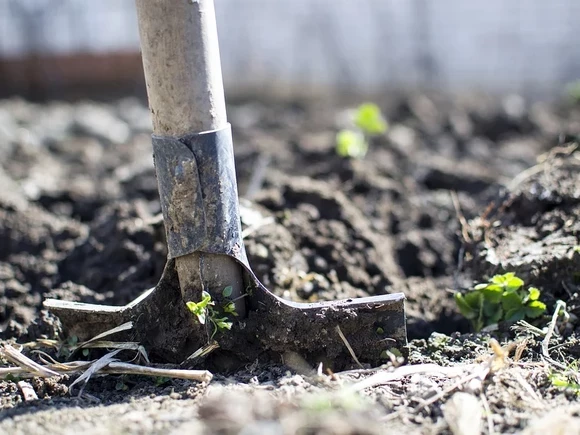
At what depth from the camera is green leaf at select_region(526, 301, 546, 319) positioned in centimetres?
240

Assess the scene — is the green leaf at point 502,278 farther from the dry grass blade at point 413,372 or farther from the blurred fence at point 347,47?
the blurred fence at point 347,47

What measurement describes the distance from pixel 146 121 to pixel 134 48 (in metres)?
2.72

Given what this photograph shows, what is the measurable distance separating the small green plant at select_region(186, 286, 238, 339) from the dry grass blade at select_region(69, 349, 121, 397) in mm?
291

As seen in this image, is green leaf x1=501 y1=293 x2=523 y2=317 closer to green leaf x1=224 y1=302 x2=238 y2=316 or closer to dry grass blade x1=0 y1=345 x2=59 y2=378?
green leaf x1=224 y1=302 x2=238 y2=316

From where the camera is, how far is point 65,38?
9289 millimetres

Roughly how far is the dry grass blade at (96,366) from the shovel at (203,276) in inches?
3.5

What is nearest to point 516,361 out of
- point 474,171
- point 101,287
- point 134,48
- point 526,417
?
point 526,417

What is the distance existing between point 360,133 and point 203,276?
10.9 feet

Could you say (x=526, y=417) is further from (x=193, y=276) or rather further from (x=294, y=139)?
(x=294, y=139)

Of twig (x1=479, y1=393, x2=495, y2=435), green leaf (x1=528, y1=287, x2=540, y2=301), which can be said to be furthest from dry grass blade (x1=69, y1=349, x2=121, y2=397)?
green leaf (x1=528, y1=287, x2=540, y2=301)

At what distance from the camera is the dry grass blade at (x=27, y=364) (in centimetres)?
214

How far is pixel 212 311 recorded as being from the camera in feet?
7.15

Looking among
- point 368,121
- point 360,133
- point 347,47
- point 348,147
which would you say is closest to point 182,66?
point 348,147

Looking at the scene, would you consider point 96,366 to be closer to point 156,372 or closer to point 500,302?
point 156,372
